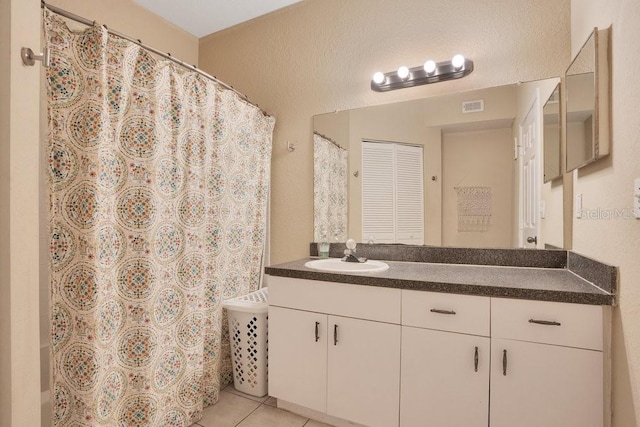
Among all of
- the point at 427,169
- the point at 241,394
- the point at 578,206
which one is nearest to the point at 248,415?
the point at 241,394

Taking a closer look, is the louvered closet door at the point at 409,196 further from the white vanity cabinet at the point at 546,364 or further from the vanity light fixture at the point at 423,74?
the white vanity cabinet at the point at 546,364

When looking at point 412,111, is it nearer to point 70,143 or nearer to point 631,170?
point 631,170

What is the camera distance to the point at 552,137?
5.83 feet

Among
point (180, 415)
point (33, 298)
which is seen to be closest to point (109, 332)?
point (33, 298)

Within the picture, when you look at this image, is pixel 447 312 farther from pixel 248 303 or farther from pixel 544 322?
pixel 248 303

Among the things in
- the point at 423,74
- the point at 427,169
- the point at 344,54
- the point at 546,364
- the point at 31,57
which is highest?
the point at 344,54

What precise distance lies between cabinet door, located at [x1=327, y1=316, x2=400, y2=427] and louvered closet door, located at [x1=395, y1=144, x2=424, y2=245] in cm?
75

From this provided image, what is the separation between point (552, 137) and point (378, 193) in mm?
1025

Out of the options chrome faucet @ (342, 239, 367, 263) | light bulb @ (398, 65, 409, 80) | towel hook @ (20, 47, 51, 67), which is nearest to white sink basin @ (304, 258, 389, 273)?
chrome faucet @ (342, 239, 367, 263)

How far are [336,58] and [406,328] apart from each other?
191cm

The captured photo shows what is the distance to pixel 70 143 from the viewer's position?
1351 mm

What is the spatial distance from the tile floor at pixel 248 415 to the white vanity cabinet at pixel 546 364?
3.26 ft

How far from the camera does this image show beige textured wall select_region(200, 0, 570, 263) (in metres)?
1.88

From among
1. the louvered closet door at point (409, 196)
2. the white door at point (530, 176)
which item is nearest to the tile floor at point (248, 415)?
the louvered closet door at point (409, 196)
